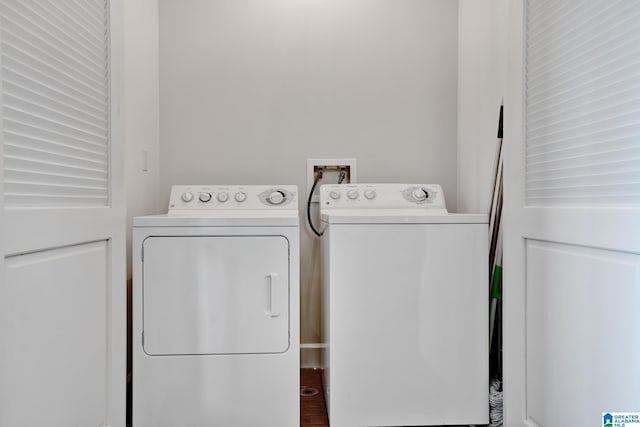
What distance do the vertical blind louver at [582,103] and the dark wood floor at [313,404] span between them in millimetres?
1169

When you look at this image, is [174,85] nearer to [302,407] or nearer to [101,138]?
[101,138]

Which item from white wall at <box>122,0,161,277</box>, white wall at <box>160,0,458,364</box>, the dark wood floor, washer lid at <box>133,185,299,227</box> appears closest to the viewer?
the dark wood floor

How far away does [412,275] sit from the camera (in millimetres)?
1671

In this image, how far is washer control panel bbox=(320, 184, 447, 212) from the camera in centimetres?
213

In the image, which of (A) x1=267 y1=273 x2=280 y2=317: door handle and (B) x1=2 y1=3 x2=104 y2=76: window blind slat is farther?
(A) x1=267 y1=273 x2=280 y2=317: door handle

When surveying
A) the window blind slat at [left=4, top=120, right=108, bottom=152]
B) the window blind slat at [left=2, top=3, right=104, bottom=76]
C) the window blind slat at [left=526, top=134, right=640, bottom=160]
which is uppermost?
the window blind slat at [left=2, top=3, right=104, bottom=76]

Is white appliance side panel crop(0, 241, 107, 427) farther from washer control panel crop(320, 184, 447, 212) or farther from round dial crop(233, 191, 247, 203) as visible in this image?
washer control panel crop(320, 184, 447, 212)

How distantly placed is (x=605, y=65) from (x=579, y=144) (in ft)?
0.64

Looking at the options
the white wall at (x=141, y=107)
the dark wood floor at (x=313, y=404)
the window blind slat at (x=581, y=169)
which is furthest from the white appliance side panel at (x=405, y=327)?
the white wall at (x=141, y=107)

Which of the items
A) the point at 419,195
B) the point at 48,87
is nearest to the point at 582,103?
the point at 419,195

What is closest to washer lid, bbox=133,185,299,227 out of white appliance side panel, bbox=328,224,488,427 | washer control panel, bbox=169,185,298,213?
washer control panel, bbox=169,185,298,213

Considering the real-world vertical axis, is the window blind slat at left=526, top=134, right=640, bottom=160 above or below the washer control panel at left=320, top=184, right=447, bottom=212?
above

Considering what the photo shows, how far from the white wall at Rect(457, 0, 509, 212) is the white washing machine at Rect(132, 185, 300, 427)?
1026 mm

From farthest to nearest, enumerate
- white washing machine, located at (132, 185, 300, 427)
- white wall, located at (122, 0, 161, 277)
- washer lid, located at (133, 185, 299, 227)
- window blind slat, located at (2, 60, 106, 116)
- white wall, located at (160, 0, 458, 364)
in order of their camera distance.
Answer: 1. white wall, located at (160, 0, 458, 364)
2. washer lid, located at (133, 185, 299, 227)
3. white wall, located at (122, 0, 161, 277)
4. white washing machine, located at (132, 185, 300, 427)
5. window blind slat, located at (2, 60, 106, 116)
